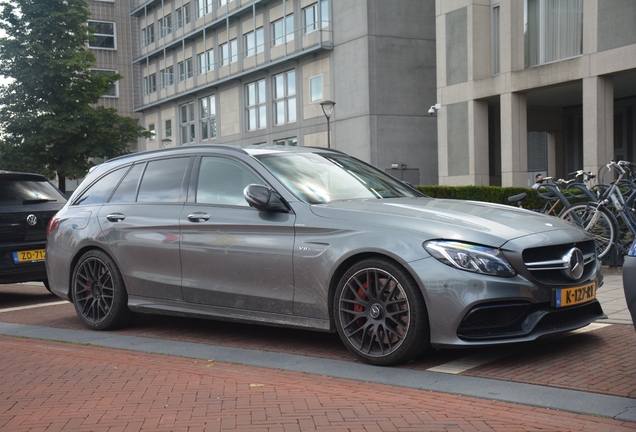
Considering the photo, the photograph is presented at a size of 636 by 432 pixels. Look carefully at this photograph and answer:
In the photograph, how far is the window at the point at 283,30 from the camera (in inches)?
1510

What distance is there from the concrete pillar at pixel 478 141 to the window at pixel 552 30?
2.67 meters

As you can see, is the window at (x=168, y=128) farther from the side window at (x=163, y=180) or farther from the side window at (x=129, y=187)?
the side window at (x=163, y=180)

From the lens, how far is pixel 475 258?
5078 millimetres

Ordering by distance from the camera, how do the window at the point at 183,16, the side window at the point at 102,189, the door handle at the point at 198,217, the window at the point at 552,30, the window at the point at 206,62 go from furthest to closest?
the window at the point at 183,16, the window at the point at 206,62, the window at the point at 552,30, the side window at the point at 102,189, the door handle at the point at 198,217

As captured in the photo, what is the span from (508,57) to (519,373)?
22994 millimetres

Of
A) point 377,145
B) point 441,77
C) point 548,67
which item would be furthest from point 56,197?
point 377,145

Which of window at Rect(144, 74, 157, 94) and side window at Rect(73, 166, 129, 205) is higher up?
window at Rect(144, 74, 157, 94)

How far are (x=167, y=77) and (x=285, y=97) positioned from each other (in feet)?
49.2

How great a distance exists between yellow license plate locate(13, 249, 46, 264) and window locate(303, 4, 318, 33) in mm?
28182

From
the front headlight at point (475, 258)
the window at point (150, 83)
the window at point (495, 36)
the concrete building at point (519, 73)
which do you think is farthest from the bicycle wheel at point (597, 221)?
the window at point (150, 83)

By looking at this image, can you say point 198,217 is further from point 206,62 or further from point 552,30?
point 206,62

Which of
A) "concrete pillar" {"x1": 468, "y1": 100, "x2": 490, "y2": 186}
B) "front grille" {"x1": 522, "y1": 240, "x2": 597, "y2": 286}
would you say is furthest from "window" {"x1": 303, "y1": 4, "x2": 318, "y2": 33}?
"front grille" {"x1": 522, "y1": 240, "x2": 597, "y2": 286}

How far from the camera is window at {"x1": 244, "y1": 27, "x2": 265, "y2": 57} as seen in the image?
40.7 metres

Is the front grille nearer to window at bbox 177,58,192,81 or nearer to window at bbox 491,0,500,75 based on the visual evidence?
window at bbox 491,0,500,75
